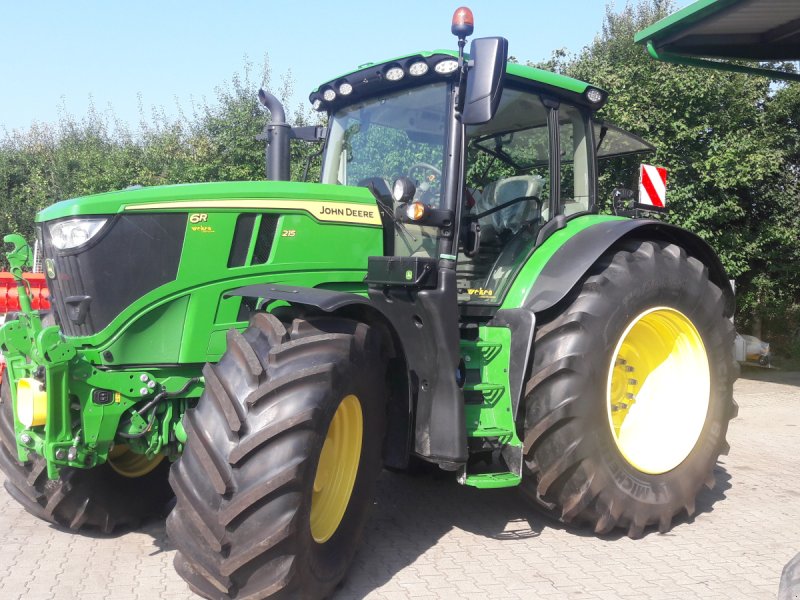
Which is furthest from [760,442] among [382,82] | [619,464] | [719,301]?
[382,82]

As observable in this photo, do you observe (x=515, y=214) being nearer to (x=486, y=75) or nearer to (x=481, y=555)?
(x=486, y=75)

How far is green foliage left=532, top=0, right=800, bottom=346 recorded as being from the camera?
10055mm

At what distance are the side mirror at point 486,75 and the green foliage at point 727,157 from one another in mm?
6907

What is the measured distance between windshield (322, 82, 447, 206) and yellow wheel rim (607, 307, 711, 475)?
1.58 metres

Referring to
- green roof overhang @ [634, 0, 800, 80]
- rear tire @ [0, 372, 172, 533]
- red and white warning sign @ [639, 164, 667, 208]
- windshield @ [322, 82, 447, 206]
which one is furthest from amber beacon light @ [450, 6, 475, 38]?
red and white warning sign @ [639, 164, 667, 208]

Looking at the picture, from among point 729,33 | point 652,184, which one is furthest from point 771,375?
point 729,33

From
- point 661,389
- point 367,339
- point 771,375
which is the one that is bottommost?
point 771,375

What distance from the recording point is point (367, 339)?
3.41m

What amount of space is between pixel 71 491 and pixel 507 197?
9.54ft

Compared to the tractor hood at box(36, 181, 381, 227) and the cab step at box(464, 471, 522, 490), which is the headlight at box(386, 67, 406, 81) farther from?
the cab step at box(464, 471, 522, 490)

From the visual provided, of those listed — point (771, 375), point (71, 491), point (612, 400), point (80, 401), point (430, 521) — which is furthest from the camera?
point (771, 375)

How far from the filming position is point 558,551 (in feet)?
13.2

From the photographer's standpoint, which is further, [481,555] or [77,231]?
[481,555]

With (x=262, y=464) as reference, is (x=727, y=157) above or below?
above
